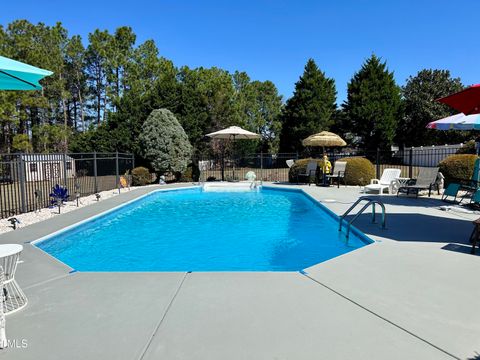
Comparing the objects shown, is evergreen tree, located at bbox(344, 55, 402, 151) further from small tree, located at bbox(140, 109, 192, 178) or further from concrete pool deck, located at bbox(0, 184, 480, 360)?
concrete pool deck, located at bbox(0, 184, 480, 360)

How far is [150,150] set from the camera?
16.8 metres

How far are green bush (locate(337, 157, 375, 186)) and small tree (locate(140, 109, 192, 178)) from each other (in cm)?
815

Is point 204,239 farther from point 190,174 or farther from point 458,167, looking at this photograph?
point 190,174

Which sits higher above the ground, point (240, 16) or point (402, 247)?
point (240, 16)

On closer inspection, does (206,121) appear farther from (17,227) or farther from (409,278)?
(409,278)

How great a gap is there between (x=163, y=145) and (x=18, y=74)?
1300 cm

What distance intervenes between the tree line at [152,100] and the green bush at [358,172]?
9.11m

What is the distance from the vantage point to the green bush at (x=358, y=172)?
1442 cm

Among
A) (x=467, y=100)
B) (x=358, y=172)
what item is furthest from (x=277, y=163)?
(x=467, y=100)

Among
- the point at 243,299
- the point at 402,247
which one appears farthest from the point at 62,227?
the point at 402,247

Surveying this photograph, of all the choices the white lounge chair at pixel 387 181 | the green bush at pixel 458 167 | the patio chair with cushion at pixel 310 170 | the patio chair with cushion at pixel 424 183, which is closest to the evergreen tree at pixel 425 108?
the patio chair with cushion at pixel 310 170

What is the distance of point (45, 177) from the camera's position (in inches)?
442

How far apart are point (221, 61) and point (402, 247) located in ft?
99.7

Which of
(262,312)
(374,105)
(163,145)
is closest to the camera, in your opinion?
(262,312)
